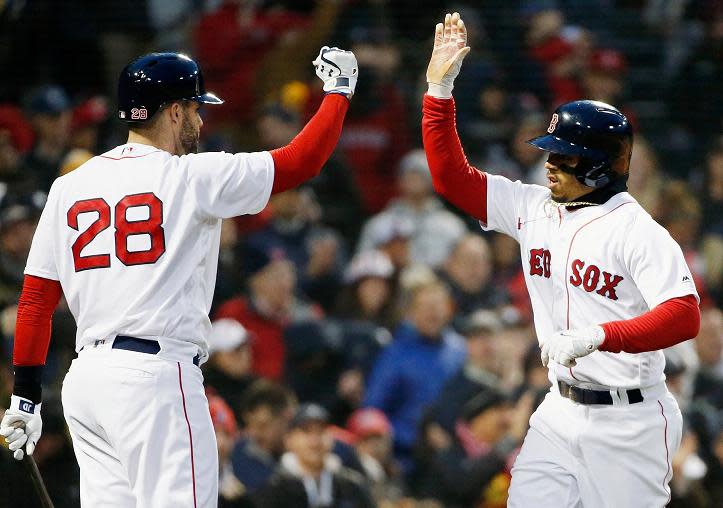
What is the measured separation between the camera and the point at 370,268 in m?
8.44

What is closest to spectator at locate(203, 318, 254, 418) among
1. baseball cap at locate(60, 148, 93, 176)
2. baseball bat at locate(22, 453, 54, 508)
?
baseball cap at locate(60, 148, 93, 176)

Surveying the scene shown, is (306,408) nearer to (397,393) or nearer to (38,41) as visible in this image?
(397,393)

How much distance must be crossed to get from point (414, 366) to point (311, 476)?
1387 millimetres

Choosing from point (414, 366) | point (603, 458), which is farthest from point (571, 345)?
point (414, 366)

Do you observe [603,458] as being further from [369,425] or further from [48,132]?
[48,132]

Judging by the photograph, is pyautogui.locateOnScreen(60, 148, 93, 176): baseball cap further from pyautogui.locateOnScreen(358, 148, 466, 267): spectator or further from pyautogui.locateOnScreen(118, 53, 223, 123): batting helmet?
pyautogui.locateOnScreen(118, 53, 223, 123): batting helmet

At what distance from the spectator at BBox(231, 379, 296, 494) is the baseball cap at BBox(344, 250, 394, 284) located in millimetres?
1750

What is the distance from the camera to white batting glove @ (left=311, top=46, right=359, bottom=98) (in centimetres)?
436

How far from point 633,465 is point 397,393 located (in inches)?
142

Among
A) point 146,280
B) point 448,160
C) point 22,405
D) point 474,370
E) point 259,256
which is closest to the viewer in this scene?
point 146,280

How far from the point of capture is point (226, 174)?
3.98 m

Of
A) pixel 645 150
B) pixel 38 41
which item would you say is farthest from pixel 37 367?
pixel 645 150

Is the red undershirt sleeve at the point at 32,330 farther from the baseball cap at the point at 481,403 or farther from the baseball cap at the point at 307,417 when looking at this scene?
the baseball cap at the point at 481,403

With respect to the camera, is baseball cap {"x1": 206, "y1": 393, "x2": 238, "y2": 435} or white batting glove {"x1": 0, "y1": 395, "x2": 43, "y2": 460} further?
baseball cap {"x1": 206, "y1": 393, "x2": 238, "y2": 435}
